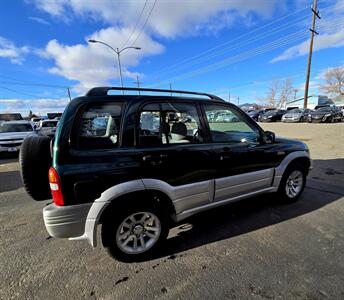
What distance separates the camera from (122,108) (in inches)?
94.8

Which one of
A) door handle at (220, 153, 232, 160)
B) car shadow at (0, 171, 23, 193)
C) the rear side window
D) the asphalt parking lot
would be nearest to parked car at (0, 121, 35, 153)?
car shadow at (0, 171, 23, 193)

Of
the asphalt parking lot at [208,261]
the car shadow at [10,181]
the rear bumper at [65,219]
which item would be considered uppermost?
the rear bumper at [65,219]

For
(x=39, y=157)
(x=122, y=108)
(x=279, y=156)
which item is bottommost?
(x=279, y=156)

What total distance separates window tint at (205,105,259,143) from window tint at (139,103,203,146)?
24 cm

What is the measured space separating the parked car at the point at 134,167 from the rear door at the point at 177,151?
0.01 metres

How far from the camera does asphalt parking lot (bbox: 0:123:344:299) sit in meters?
2.10

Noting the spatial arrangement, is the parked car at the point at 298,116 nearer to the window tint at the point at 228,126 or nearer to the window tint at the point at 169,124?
the window tint at the point at 228,126

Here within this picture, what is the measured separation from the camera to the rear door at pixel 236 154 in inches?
116

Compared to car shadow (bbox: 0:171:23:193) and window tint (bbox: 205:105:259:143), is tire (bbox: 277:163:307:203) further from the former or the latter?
car shadow (bbox: 0:171:23:193)

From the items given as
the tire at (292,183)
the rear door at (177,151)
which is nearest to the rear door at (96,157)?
the rear door at (177,151)

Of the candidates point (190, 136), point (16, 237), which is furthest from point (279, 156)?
point (16, 237)

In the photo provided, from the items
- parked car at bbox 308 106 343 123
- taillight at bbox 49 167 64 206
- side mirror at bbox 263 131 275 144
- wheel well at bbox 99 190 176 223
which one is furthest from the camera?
parked car at bbox 308 106 343 123

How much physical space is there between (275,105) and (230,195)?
280 ft

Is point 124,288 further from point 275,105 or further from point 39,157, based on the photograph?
point 275,105
